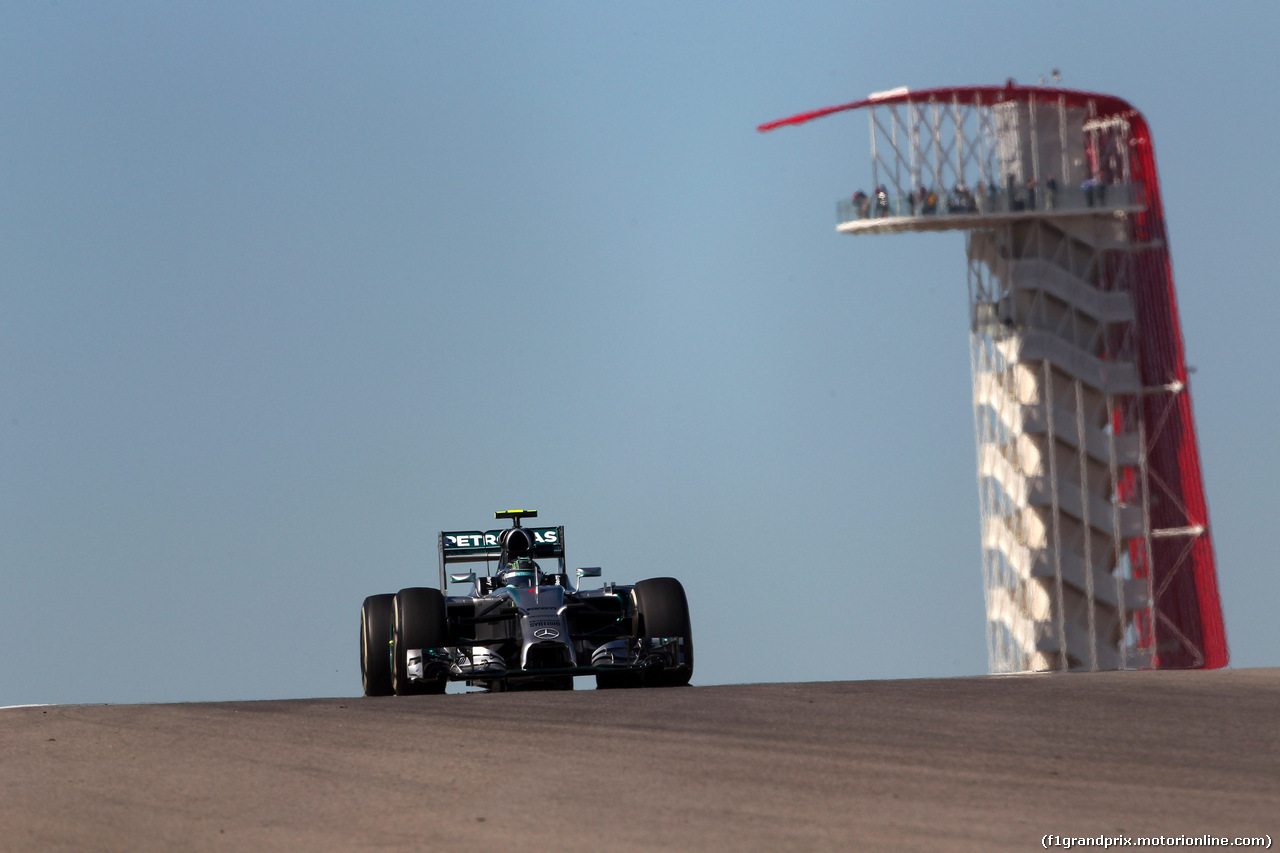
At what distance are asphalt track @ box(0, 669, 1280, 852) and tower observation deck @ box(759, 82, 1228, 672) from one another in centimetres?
4388

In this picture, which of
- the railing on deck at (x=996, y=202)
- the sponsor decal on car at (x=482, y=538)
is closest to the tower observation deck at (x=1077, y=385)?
the railing on deck at (x=996, y=202)

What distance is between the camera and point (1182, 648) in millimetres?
61625

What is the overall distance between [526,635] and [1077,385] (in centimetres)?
4213

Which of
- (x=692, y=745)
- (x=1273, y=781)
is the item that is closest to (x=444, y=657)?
(x=692, y=745)

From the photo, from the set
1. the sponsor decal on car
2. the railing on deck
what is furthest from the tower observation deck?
the sponsor decal on car

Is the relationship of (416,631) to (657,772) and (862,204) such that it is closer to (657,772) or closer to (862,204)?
(657,772)

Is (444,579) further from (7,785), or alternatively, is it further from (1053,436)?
(1053,436)

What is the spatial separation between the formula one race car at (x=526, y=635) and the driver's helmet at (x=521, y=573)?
0.04ft

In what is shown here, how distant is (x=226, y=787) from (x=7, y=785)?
1.62 m

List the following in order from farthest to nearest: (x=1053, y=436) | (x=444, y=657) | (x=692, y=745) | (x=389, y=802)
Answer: (x=1053, y=436) < (x=444, y=657) < (x=692, y=745) < (x=389, y=802)

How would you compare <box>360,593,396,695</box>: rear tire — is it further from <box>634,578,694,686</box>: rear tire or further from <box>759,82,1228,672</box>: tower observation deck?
<box>759,82,1228,672</box>: tower observation deck

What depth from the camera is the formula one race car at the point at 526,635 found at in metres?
21.9

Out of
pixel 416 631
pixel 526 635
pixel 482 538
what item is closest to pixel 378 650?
pixel 416 631

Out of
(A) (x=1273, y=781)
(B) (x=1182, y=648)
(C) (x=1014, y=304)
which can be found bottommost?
(B) (x=1182, y=648)
